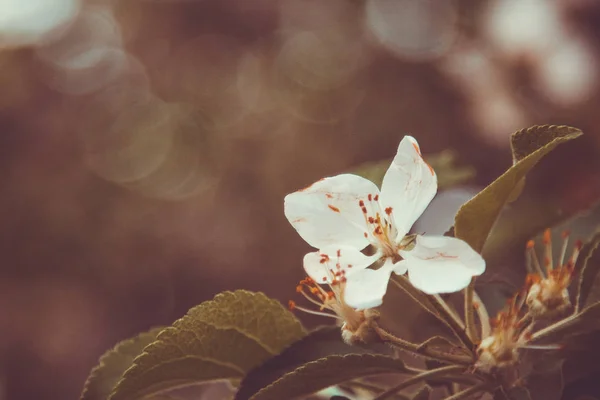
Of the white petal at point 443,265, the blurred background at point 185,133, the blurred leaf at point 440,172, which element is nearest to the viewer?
the white petal at point 443,265

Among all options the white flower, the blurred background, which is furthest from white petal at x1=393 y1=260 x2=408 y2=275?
the blurred background

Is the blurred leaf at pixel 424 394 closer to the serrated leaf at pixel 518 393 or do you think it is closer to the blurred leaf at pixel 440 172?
the serrated leaf at pixel 518 393

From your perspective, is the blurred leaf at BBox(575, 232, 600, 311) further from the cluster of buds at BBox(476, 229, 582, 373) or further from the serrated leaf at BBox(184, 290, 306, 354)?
the serrated leaf at BBox(184, 290, 306, 354)

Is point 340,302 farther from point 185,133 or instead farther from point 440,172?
point 185,133

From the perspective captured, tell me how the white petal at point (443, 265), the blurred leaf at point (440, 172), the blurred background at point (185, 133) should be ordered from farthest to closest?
1. the blurred background at point (185, 133)
2. the blurred leaf at point (440, 172)
3. the white petal at point (443, 265)

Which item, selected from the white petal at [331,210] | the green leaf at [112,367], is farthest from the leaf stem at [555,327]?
the green leaf at [112,367]

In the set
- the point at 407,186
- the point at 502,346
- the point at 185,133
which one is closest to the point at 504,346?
the point at 502,346
